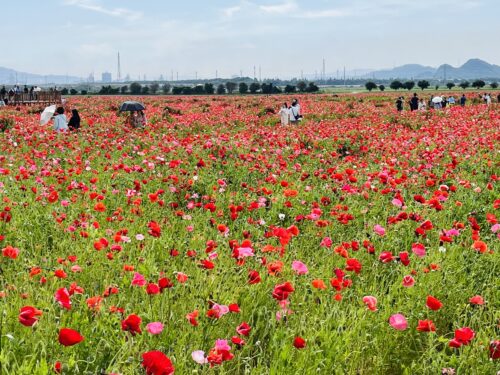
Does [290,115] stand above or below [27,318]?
above

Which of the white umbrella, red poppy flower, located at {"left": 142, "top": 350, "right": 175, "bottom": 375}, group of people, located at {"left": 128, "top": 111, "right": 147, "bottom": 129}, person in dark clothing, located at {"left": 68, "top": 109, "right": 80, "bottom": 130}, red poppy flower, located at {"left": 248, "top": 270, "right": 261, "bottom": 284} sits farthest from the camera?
group of people, located at {"left": 128, "top": 111, "right": 147, "bottom": 129}

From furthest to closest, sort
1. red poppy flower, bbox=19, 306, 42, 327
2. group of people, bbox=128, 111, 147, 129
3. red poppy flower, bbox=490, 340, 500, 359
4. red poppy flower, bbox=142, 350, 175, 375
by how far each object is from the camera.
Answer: group of people, bbox=128, 111, 147, 129 < red poppy flower, bbox=490, 340, 500, 359 < red poppy flower, bbox=19, 306, 42, 327 < red poppy flower, bbox=142, 350, 175, 375

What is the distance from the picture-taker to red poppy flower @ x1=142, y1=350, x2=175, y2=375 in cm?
189

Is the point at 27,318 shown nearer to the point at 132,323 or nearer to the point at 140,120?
the point at 132,323

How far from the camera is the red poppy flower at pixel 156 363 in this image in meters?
1.89

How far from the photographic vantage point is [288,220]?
6.04 meters

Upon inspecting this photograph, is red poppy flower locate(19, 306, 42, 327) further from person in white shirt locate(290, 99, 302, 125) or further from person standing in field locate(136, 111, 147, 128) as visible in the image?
person in white shirt locate(290, 99, 302, 125)

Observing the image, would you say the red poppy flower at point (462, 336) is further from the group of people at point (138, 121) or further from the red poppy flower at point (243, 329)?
the group of people at point (138, 121)

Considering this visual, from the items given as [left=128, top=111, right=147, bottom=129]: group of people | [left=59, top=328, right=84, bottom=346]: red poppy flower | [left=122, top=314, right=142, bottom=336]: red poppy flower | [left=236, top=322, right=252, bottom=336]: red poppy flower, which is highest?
[left=128, top=111, right=147, bottom=129]: group of people

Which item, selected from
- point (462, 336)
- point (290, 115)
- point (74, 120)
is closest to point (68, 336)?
point (462, 336)

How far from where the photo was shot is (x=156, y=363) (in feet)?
6.20

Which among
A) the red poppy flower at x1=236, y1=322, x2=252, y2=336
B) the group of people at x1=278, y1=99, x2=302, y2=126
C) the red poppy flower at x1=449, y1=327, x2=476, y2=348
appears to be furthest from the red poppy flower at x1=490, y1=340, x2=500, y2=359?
the group of people at x1=278, y1=99, x2=302, y2=126

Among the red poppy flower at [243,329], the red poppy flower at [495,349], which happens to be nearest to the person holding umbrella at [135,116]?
the red poppy flower at [243,329]

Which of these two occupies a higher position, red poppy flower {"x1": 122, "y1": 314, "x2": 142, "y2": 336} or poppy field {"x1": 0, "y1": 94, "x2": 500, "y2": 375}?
red poppy flower {"x1": 122, "y1": 314, "x2": 142, "y2": 336}
